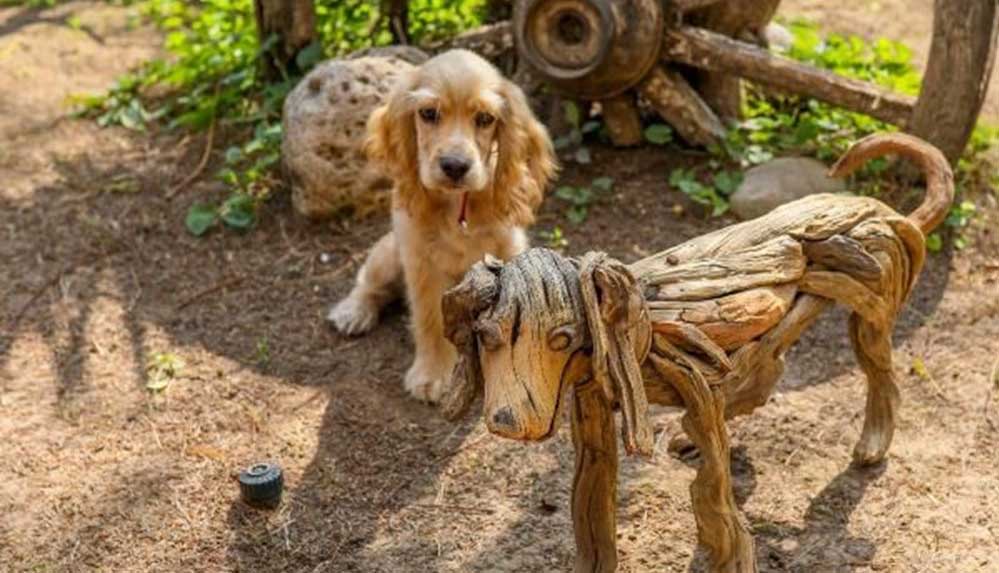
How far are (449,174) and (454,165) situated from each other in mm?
42

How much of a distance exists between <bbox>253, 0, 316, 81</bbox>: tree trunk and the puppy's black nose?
2.90m

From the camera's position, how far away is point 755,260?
338cm

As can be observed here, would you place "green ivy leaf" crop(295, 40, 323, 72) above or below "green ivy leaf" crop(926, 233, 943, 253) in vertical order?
above

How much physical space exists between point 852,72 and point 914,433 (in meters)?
2.88

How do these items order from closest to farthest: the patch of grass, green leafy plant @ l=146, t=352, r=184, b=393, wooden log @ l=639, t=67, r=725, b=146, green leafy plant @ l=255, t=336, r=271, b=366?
1. green leafy plant @ l=146, t=352, r=184, b=393
2. green leafy plant @ l=255, t=336, r=271, b=366
3. wooden log @ l=639, t=67, r=725, b=146
4. the patch of grass

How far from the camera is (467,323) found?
292cm

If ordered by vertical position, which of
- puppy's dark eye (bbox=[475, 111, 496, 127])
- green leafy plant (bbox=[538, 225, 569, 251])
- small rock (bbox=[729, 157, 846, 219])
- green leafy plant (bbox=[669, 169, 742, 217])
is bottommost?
green leafy plant (bbox=[538, 225, 569, 251])

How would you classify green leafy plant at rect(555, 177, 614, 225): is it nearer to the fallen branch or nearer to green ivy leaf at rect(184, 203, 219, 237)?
the fallen branch

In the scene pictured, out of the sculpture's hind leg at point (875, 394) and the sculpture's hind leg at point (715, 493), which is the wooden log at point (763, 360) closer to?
the sculpture's hind leg at point (715, 493)

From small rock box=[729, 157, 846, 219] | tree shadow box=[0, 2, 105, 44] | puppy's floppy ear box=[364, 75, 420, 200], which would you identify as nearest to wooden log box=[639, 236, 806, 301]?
puppy's floppy ear box=[364, 75, 420, 200]

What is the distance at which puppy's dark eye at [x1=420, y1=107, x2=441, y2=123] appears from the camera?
461 cm

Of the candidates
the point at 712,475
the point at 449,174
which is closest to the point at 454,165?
the point at 449,174

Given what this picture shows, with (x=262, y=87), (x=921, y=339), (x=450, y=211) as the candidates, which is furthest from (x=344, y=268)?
(x=921, y=339)

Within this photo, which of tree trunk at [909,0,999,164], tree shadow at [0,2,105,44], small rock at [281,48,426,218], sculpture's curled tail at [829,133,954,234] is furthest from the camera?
tree shadow at [0,2,105,44]
